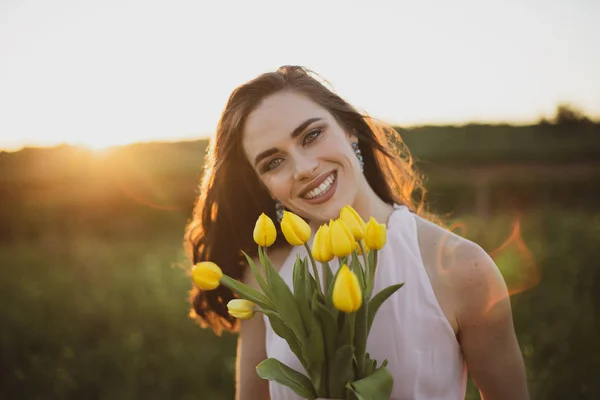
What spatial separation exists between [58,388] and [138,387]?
0.69 meters

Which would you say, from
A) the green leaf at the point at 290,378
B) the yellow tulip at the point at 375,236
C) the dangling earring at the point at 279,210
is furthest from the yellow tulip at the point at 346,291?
the dangling earring at the point at 279,210

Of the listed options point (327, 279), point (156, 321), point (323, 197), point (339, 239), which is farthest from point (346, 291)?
point (156, 321)

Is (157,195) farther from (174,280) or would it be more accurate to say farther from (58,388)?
(58,388)

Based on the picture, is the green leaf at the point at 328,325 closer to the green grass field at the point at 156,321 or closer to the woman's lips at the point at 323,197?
the woman's lips at the point at 323,197

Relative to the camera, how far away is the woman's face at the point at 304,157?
6.35 feet

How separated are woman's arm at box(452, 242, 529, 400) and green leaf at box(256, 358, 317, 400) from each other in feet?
2.11

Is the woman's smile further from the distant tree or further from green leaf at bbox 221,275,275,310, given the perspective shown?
the distant tree

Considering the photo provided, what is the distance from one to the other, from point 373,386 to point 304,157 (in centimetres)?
84

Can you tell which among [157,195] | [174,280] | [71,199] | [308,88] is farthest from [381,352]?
[157,195]

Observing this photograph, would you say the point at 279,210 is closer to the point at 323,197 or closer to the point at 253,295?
the point at 323,197

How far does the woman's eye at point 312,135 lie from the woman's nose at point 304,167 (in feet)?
0.25

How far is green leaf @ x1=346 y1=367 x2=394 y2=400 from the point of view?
1334 mm

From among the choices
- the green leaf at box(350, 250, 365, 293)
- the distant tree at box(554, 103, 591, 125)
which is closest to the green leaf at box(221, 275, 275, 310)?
the green leaf at box(350, 250, 365, 293)

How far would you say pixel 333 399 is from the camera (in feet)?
4.59
